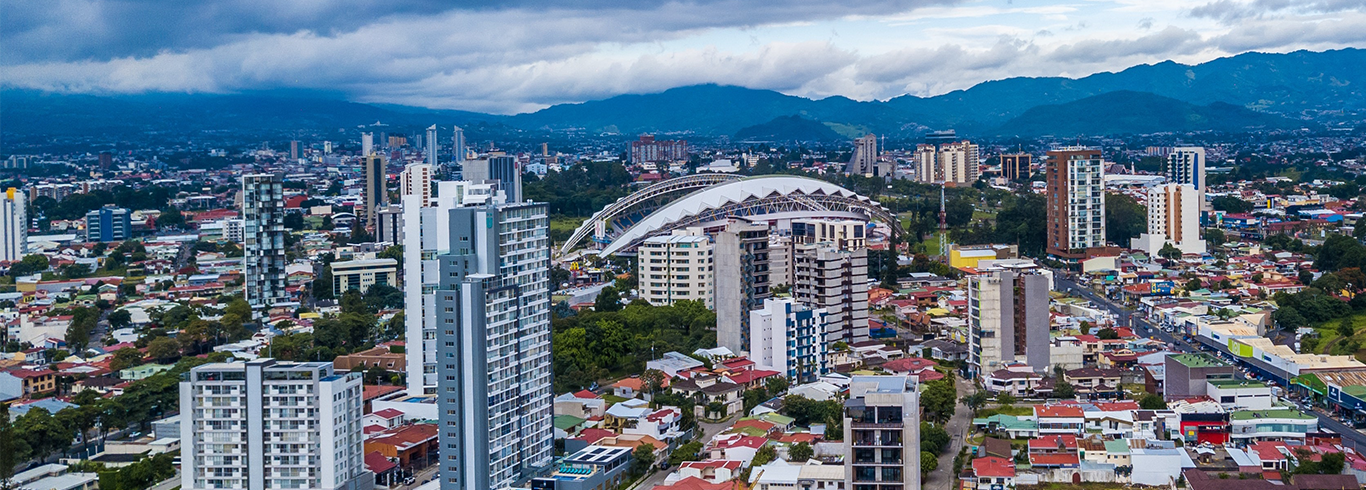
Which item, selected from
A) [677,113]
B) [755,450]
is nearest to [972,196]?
[755,450]

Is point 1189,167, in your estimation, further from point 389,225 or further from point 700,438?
point 700,438

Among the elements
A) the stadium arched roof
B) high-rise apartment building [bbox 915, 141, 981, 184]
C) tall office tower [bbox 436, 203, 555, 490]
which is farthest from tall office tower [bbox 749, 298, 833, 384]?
high-rise apartment building [bbox 915, 141, 981, 184]

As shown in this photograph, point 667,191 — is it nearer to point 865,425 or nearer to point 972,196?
point 972,196

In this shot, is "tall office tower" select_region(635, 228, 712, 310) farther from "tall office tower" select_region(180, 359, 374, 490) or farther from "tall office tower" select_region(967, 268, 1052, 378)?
"tall office tower" select_region(180, 359, 374, 490)

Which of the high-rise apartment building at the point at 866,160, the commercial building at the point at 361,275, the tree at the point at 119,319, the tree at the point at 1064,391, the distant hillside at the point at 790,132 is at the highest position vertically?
the distant hillside at the point at 790,132

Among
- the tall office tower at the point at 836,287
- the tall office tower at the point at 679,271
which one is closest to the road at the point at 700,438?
the tall office tower at the point at 836,287

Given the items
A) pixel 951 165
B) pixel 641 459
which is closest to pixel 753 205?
pixel 641 459

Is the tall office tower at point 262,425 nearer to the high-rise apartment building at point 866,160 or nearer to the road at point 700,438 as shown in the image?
the road at point 700,438
